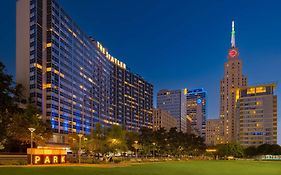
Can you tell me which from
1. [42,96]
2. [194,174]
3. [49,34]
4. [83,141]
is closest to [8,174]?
[194,174]

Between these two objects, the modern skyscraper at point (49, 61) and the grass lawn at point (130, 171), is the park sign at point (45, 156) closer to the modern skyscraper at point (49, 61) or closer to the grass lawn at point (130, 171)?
the grass lawn at point (130, 171)

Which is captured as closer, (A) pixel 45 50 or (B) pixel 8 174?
(B) pixel 8 174

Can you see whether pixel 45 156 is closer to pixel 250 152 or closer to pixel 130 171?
pixel 130 171

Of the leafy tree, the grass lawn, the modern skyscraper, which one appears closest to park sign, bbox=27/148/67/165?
the grass lawn

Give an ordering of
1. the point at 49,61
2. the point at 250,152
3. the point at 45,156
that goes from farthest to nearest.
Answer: the point at 250,152 → the point at 49,61 → the point at 45,156

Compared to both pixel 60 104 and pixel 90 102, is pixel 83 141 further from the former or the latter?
pixel 90 102

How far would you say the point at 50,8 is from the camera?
511ft

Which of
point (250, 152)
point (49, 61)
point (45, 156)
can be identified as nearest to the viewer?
point (45, 156)

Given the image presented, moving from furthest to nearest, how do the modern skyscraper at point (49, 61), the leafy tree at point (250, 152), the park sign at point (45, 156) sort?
the leafy tree at point (250, 152) → the modern skyscraper at point (49, 61) → the park sign at point (45, 156)

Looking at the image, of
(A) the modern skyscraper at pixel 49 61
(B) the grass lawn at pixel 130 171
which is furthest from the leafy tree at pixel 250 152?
(B) the grass lawn at pixel 130 171

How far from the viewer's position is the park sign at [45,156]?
51241mm

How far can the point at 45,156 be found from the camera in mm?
53281

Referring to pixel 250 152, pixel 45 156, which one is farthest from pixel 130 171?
pixel 250 152

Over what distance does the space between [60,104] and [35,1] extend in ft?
157
